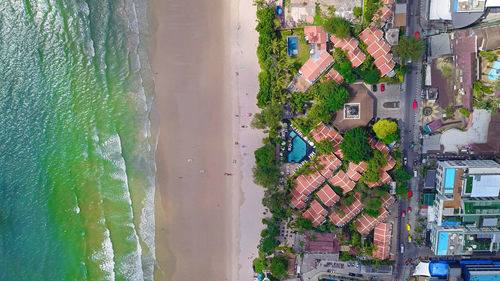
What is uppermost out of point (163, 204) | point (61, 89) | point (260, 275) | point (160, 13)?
point (160, 13)

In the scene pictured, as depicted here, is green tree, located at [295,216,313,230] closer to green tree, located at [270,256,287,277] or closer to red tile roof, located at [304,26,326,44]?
green tree, located at [270,256,287,277]

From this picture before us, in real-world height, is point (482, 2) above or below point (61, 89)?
above

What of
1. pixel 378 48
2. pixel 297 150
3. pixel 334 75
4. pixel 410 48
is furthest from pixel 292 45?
pixel 410 48

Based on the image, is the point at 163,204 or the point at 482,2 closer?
the point at 482,2

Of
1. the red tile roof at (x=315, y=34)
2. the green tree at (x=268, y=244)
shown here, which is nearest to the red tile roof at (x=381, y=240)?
the green tree at (x=268, y=244)

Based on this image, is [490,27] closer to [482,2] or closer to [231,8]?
[482,2]

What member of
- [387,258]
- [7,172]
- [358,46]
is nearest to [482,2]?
[358,46]
